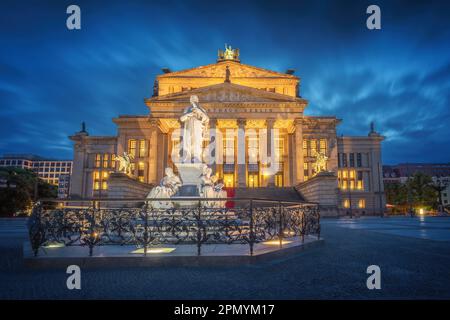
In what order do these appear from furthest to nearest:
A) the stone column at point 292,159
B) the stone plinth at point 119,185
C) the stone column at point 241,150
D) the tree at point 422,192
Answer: the tree at point 422,192, the stone column at point 292,159, the stone column at point 241,150, the stone plinth at point 119,185

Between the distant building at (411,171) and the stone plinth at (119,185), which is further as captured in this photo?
the distant building at (411,171)

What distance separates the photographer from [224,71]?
2264 inches

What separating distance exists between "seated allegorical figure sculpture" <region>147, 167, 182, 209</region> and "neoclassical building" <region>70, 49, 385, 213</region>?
85.2 ft

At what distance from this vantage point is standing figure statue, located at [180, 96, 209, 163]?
13625mm

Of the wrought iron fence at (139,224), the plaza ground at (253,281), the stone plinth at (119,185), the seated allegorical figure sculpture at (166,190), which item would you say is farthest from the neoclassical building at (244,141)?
the plaza ground at (253,281)

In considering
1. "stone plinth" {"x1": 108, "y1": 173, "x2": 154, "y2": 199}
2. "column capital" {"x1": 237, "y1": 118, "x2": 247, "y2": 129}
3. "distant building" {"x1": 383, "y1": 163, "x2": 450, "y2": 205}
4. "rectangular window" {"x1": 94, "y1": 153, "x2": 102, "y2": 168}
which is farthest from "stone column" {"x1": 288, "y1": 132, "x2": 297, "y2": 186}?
"distant building" {"x1": 383, "y1": 163, "x2": 450, "y2": 205}

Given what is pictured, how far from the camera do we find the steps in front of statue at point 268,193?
38.3m

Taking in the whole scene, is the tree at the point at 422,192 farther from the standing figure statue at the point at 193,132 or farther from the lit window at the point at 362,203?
the standing figure statue at the point at 193,132

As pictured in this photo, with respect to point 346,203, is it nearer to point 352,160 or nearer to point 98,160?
point 352,160

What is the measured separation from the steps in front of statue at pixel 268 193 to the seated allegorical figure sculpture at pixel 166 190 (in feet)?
84.1

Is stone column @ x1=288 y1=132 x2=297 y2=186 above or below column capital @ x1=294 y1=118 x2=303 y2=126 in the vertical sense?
below

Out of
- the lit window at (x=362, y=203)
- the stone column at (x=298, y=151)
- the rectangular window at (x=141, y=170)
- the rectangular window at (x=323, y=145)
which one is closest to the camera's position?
the stone column at (x=298, y=151)

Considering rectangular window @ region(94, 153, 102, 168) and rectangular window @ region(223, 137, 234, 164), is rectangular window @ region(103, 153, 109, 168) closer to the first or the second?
rectangular window @ region(94, 153, 102, 168)
